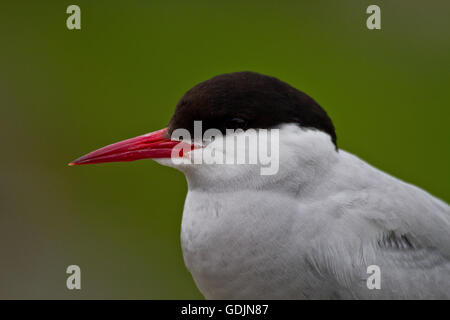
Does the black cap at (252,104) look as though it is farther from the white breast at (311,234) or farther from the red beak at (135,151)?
the red beak at (135,151)

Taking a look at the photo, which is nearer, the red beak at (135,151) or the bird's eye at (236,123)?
the bird's eye at (236,123)

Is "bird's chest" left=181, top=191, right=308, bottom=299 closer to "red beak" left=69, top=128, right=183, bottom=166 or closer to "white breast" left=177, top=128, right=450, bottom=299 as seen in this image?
"white breast" left=177, top=128, right=450, bottom=299

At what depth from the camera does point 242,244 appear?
2.01 metres

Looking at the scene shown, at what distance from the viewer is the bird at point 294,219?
1.98 m

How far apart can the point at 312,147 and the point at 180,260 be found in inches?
108

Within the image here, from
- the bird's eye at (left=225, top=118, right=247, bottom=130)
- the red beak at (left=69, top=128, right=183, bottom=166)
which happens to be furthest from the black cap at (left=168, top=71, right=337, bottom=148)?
the red beak at (left=69, top=128, right=183, bottom=166)

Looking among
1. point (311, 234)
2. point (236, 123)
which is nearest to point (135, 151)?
point (236, 123)

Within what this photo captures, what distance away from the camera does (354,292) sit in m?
1.97

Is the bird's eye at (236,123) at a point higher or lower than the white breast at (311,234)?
higher

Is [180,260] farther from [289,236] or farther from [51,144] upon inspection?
[289,236]

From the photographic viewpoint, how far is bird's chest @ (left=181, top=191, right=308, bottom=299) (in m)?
1.99

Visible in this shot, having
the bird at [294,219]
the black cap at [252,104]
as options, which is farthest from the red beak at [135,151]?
the black cap at [252,104]

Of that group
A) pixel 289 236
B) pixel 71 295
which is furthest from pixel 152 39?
pixel 289 236

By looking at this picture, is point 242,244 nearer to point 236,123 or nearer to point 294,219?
point 294,219
